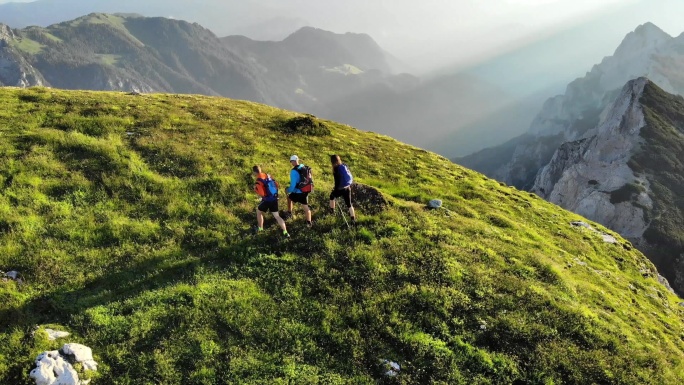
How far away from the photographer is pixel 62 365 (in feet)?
33.6

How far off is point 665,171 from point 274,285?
7564 inches

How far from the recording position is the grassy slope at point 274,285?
11930 millimetres

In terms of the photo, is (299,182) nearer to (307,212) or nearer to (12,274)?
(307,212)

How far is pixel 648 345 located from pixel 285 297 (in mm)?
14963

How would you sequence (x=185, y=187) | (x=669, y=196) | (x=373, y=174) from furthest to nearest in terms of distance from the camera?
(x=669, y=196), (x=373, y=174), (x=185, y=187)

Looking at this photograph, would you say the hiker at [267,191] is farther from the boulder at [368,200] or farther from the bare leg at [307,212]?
the boulder at [368,200]

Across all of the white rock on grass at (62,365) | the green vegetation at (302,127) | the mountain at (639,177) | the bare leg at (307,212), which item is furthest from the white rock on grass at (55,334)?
the mountain at (639,177)

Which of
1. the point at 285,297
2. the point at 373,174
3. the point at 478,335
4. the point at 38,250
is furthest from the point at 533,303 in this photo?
the point at 38,250

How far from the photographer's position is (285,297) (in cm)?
1423

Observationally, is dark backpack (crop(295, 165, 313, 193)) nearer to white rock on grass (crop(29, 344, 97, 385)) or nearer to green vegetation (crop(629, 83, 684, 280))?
white rock on grass (crop(29, 344, 97, 385))

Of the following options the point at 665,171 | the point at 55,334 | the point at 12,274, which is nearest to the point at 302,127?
the point at 12,274

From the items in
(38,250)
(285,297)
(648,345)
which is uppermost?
(648,345)

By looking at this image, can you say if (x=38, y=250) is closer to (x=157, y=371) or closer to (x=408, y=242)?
(x=157, y=371)

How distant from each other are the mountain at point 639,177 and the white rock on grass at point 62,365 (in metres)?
140
